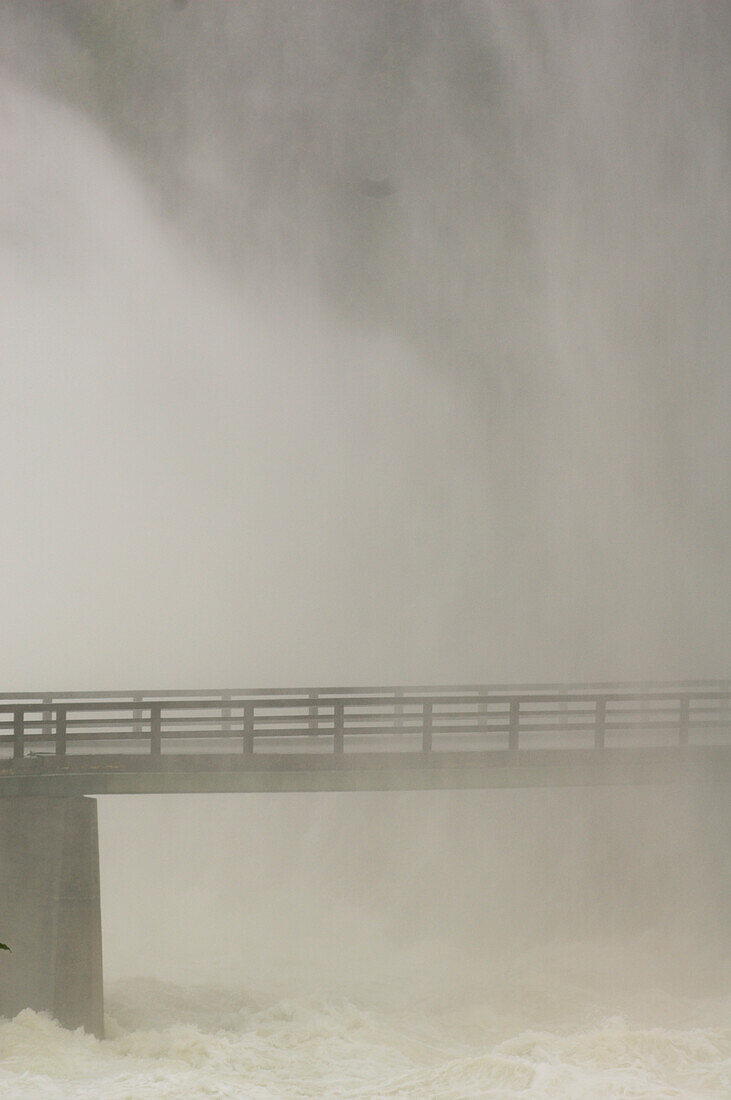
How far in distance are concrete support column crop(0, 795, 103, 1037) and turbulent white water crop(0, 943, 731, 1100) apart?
0.35 m

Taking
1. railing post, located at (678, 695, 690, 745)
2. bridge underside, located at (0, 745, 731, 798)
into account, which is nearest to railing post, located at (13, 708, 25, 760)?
bridge underside, located at (0, 745, 731, 798)

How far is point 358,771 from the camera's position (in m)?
14.6

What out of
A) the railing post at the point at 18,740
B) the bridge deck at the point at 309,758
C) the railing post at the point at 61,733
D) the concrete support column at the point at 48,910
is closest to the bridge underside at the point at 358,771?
the bridge deck at the point at 309,758

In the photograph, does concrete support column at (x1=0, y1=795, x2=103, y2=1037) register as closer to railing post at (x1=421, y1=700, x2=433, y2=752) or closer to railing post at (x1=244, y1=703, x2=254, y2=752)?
railing post at (x1=244, y1=703, x2=254, y2=752)

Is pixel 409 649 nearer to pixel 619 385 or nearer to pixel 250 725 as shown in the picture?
pixel 619 385

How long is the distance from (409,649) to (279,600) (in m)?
5.39

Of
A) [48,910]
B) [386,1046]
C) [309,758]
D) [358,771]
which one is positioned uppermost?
[309,758]

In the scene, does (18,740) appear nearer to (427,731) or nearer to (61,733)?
(61,733)

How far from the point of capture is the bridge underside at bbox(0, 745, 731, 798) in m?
14.0

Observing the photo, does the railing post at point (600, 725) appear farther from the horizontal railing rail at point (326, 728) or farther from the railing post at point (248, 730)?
the railing post at point (248, 730)

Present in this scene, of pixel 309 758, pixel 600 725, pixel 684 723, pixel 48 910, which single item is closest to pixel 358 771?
pixel 309 758

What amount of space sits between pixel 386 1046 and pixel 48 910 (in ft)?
17.8

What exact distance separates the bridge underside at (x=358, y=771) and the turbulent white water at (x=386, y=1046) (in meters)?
3.39

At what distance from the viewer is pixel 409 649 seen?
35469 mm
